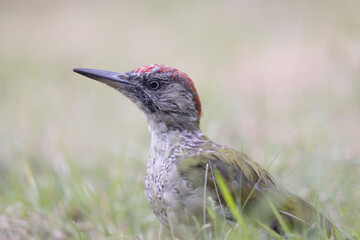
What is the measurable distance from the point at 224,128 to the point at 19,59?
16.6ft

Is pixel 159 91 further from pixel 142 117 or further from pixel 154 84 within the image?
pixel 142 117

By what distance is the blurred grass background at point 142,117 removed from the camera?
409cm

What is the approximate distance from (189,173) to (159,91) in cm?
68

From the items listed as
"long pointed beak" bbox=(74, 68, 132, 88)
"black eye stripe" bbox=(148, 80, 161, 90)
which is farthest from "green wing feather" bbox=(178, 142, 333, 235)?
"long pointed beak" bbox=(74, 68, 132, 88)


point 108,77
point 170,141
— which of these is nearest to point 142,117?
point 108,77

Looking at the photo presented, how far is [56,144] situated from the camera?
5.71 metres

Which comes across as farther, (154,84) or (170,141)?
(154,84)

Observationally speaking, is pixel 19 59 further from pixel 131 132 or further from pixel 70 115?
pixel 131 132

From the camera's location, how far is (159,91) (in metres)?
3.61

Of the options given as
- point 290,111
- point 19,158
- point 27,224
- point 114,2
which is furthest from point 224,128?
point 114,2

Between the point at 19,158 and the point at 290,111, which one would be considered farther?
the point at 290,111

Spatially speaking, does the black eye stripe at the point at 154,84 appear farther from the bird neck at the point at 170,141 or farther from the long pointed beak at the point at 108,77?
the bird neck at the point at 170,141

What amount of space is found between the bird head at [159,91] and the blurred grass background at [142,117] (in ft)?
2.60

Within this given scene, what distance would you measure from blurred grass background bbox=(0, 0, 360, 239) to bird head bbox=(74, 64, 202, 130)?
792 mm
